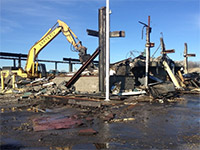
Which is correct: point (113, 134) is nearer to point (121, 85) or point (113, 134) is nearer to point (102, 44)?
point (102, 44)

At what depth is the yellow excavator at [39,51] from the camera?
63.7ft

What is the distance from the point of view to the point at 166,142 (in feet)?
14.7

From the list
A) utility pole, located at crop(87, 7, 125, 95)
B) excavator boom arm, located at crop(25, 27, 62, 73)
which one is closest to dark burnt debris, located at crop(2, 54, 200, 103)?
utility pole, located at crop(87, 7, 125, 95)

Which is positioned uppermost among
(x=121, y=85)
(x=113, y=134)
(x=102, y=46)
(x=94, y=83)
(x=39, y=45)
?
(x=39, y=45)

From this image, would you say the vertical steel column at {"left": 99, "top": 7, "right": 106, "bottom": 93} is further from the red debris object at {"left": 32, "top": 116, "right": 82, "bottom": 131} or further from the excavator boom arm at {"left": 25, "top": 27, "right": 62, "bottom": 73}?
the excavator boom arm at {"left": 25, "top": 27, "right": 62, "bottom": 73}

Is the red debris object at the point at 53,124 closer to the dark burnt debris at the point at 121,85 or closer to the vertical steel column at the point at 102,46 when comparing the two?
the dark burnt debris at the point at 121,85

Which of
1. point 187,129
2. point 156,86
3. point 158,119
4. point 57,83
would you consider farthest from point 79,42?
point 187,129

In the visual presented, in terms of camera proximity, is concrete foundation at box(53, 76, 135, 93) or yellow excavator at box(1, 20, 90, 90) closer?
concrete foundation at box(53, 76, 135, 93)

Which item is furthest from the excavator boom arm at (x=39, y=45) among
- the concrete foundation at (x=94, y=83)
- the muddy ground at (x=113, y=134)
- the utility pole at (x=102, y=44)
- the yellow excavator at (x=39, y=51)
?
the muddy ground at (x=113, y=134)

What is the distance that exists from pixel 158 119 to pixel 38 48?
18147 millimetres

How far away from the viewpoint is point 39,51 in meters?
22.0

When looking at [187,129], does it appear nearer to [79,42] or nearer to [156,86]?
[156,86]

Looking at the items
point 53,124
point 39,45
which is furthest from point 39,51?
point 53,124

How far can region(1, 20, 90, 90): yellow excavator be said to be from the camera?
19414 mm
